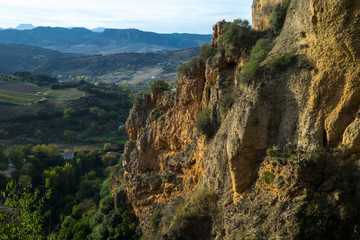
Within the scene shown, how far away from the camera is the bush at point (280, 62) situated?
12203mm

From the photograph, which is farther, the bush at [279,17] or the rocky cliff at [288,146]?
the bush at [279,17]

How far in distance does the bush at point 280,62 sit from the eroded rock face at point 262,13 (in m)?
6.75

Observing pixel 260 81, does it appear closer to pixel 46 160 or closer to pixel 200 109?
pixel 200 109

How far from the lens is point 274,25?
630 inches

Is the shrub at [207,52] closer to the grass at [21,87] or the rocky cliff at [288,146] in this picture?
the rocky cliff at [288,146]

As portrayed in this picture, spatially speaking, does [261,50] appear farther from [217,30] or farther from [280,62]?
[217,30]

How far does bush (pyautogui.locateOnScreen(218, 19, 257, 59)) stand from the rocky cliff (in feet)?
2.13

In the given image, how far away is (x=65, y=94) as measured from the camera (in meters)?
94.2

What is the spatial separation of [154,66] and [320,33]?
191701mm

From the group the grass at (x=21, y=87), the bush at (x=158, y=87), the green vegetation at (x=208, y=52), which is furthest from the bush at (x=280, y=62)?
the grass at (x=21, y=87)

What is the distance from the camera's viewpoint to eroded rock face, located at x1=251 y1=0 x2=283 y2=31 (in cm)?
1834

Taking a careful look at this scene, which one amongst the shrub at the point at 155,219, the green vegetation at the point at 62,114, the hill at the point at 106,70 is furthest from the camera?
the hill at the point at 106,70

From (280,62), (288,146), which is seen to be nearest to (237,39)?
(280,62)

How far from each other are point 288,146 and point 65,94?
93.0 m
